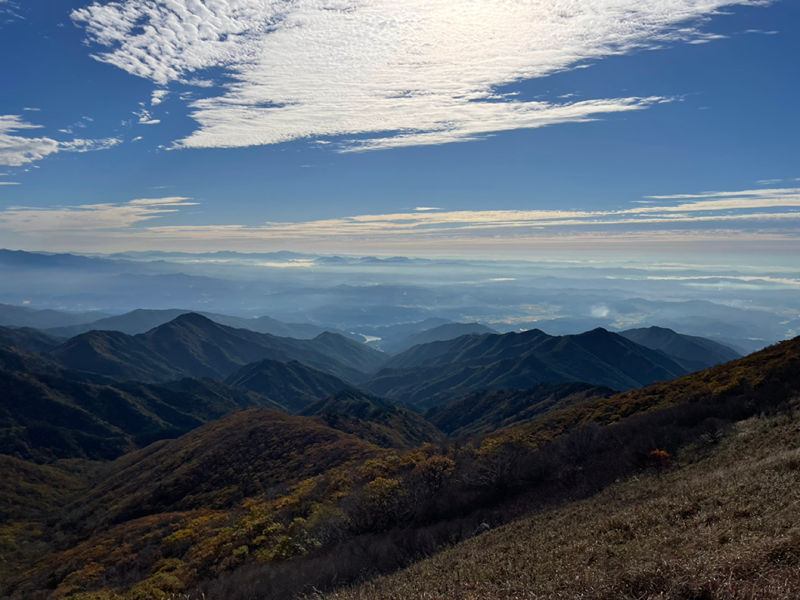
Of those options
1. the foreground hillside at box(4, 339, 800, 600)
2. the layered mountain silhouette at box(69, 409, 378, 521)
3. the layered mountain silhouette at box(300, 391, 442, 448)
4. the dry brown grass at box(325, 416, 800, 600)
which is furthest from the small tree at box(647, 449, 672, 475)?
the layered mountain silhouette at box(300, 391, 442, 448)

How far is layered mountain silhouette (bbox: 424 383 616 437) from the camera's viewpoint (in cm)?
12938

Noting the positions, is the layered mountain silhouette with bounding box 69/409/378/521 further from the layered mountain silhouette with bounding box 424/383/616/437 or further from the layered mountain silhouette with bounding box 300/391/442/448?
the layered mountain silhouette with bounding box 424/383/616/437

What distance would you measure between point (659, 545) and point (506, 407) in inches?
5761

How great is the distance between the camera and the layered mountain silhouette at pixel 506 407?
129 meters

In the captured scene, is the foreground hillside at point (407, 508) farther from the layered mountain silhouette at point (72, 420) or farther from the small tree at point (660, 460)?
the layered mountain silhouette at point (72, 420)

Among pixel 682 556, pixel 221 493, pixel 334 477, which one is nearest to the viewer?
pixel 682 556

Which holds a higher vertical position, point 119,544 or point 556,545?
point 556,545

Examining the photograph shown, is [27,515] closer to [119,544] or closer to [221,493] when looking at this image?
[221,493]

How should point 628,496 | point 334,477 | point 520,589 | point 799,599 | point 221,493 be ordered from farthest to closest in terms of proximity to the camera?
point 221,493 → point 334,477 → point 628,496 → point 520,589 → point 799,599

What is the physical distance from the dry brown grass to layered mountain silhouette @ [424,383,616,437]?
314 feet

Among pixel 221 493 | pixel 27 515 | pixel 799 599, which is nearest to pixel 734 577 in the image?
pixel 799 599

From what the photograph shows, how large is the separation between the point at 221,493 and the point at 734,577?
246ft

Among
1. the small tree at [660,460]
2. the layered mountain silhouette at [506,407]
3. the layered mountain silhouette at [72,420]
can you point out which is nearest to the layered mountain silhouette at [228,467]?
the layered mountain silhouette at [506,407]

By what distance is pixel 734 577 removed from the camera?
10.5 m
